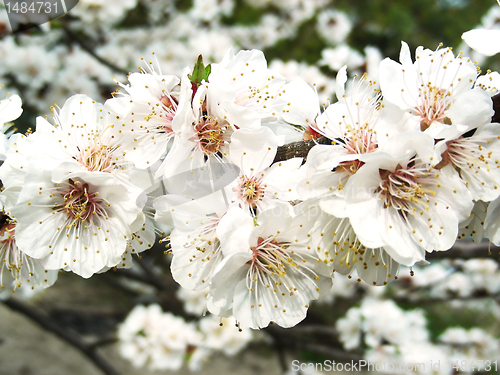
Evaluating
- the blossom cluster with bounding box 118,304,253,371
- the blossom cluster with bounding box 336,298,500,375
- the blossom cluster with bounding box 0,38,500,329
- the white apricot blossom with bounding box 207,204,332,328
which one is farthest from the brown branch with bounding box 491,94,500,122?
the blossom cluster with bounding box 118,304,253,371

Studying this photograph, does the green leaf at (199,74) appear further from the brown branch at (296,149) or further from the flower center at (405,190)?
the flower center at (405,190)

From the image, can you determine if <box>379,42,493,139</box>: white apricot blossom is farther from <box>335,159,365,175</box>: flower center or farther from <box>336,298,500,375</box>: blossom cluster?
<box>336,298,500,375</box>: blossom cluster

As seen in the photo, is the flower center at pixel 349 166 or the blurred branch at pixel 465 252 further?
the blurred branch at pixel 465 252

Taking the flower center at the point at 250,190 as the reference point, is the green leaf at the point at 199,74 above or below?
above

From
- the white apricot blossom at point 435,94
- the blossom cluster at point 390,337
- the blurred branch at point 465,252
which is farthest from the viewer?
the blossom cluster at point 390,337

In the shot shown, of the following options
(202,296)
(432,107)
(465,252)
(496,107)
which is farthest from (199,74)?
(202,296)

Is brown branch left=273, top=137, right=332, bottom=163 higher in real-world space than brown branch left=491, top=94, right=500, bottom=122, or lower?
lower

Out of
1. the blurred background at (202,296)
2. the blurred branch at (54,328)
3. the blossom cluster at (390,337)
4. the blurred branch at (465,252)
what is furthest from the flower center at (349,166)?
the blurred branch at (54,328)

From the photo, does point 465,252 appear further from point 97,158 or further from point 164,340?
point 164,340

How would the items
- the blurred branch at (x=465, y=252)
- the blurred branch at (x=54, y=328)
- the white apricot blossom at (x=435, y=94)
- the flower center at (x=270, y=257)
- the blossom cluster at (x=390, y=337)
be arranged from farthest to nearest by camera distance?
the blossom cluster at (x=390, y=337)
the blurred branch at (x=54, y=328)
the blurred branch at (x=465, y=252)
the flower center at (x=270, y=257)
the white apricot blossom at (x=435, y=94)
